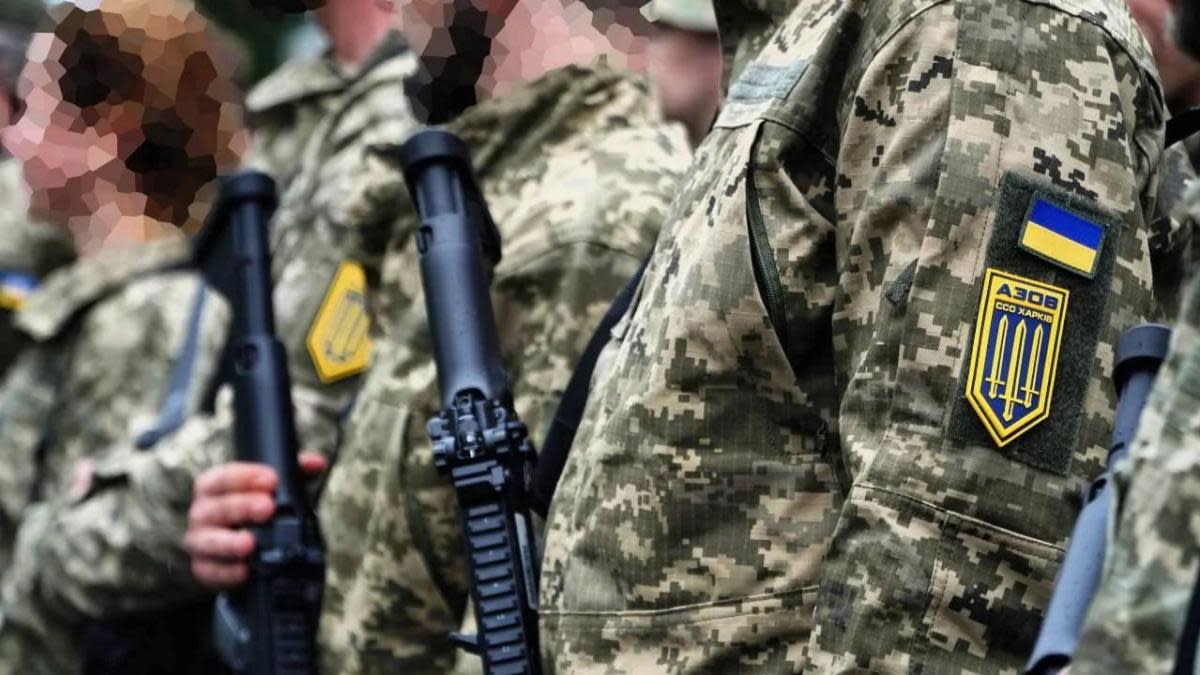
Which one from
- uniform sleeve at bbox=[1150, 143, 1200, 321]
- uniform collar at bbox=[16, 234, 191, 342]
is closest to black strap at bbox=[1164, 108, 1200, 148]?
uniform sleeve at bbox=[1150, 143, 1200, 321]

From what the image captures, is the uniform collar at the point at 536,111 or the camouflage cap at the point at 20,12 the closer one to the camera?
the uniform collar at the point at 536,111

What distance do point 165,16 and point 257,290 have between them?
71.3 inches

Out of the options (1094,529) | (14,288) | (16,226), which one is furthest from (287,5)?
(1094,529)

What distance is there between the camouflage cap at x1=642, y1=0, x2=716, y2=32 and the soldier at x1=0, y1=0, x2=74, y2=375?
2.88m

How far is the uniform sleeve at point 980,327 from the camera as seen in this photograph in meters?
1.63

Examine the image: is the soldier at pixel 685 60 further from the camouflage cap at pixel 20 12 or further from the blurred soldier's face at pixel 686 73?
the camouflage cap at pixel 20 12

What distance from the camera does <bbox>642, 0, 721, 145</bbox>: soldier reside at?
2854mm

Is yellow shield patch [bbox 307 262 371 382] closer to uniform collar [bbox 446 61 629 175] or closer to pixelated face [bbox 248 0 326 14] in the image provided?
uniform collar [bbox 446 61 629 175]

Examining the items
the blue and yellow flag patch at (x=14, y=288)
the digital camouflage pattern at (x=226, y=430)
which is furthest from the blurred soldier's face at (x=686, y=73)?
the blue and yellow flag patch at (x=14, y=288)

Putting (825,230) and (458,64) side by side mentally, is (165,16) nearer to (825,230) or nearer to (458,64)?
(458,64)

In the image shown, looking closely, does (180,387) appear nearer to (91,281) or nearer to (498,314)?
(91,281)

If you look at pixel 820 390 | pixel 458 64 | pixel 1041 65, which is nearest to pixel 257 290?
pixel 458 64

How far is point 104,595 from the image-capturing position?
12.5 ft

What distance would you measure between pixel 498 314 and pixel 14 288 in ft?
9.54
